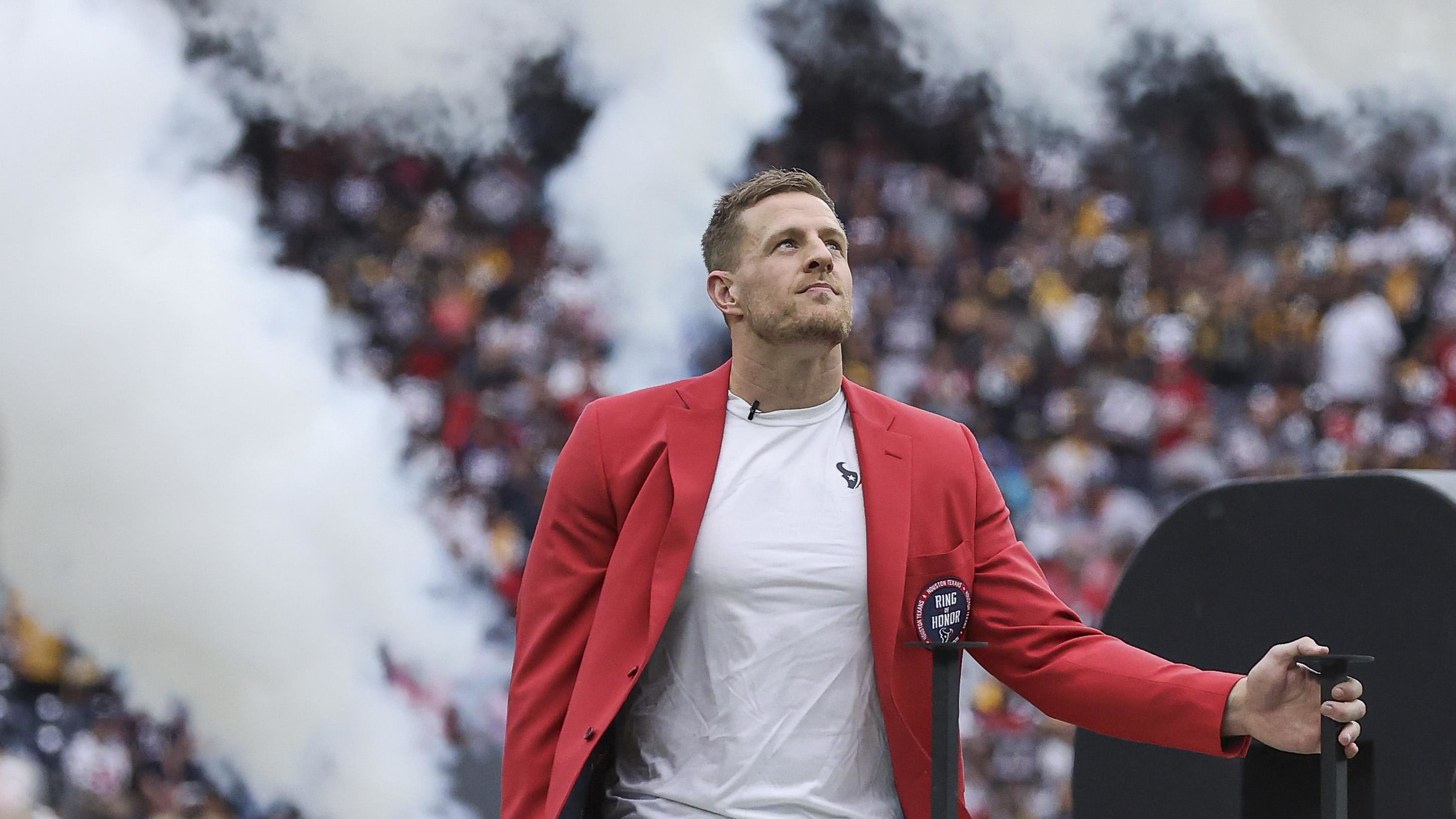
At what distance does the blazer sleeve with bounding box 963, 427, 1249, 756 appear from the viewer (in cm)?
209

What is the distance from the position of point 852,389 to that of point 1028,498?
5321 mm

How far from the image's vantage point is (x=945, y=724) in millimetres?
1936

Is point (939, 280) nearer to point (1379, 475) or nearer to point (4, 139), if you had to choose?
point (4, 139)

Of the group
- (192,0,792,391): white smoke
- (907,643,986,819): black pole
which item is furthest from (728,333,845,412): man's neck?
(192,0,792,391): white smoke

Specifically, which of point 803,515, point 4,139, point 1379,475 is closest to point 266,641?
point 4,139

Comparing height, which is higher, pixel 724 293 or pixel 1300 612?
pixel 724 293

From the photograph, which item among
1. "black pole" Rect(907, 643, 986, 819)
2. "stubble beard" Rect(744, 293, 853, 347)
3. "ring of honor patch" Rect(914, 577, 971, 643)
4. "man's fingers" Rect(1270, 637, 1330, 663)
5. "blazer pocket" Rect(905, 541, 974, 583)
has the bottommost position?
"black pole" Rect(907, 643, 986, 819)

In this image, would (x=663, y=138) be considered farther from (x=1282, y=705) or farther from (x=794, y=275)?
(x=1282, y=705)

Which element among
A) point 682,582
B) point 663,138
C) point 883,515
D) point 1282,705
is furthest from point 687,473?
point 663,138

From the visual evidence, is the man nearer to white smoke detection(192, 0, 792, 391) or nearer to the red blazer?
the red blazer

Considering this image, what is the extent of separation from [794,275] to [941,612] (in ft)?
1.63

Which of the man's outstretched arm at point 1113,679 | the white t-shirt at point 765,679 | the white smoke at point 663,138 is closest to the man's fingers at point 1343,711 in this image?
the man's outstretched arm at point 1113,679

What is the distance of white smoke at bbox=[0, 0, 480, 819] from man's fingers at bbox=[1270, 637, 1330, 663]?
5003 mm

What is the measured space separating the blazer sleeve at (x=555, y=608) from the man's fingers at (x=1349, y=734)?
0.97m
